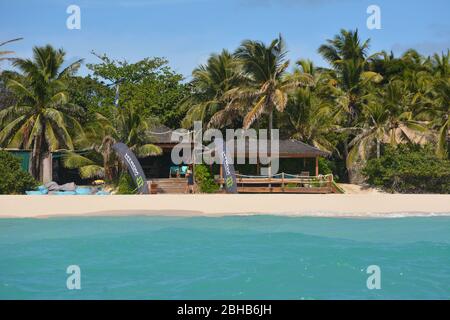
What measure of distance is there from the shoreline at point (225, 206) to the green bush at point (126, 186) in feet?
10.9

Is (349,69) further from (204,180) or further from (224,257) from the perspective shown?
(224,257)

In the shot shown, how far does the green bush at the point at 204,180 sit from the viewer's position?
25375mm

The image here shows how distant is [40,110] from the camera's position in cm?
2800

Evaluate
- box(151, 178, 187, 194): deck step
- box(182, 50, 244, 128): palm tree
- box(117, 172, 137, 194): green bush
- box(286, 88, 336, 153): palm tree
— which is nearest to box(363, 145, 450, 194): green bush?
box(286, 88, 336, 153): palm tree

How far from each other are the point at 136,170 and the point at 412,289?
1510 cm

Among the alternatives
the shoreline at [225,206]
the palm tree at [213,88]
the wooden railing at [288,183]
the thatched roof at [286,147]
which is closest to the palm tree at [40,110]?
the thatched roof at [286,147]

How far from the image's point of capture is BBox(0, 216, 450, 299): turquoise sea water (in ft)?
32.3

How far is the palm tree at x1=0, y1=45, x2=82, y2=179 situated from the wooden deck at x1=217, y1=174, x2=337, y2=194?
9185 millimetres

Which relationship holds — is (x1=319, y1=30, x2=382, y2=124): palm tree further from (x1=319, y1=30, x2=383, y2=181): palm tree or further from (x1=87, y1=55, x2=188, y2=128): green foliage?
(x1=87, y1=55, x2=188, y2=128): green foliage

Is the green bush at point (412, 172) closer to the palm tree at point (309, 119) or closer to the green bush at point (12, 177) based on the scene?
the palm tree at point (309, 119)

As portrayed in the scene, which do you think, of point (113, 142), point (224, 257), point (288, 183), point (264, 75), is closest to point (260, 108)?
point (264, 75)

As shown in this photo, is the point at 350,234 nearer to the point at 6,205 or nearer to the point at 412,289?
the point at 412,289

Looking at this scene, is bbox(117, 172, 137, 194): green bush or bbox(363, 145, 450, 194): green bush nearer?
bbox(117, 172, 137, 194): green bush

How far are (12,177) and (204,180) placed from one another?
27.5ft
